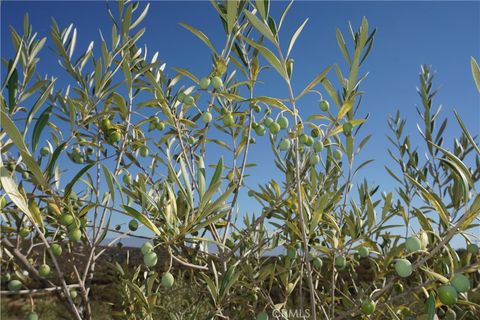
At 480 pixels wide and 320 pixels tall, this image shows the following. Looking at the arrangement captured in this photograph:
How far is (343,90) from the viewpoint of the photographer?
1.64m

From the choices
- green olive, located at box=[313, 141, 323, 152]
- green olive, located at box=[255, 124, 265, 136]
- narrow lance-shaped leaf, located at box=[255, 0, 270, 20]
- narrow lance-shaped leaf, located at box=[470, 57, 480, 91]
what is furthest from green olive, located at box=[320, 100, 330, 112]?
narrow lance-shaped leaf, located at box=[470, 57, 480, 91]

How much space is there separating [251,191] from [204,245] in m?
0.36

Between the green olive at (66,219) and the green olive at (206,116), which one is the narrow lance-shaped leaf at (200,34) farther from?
the green olive at (66,219)

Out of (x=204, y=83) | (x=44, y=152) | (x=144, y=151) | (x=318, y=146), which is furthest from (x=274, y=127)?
(x=44, y=152)

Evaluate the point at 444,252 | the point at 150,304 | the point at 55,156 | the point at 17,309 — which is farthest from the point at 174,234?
the point at 17,309

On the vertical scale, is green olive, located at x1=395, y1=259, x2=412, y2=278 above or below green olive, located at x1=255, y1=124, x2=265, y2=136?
below

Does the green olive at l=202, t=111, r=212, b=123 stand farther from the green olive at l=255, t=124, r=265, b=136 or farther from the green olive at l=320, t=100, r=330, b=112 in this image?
the green olive at l=320, t=100, r=330, b=112

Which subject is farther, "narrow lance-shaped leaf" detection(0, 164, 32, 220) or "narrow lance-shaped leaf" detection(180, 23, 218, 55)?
"narrow lance-shaped leaf" detection(180, 23, 218, 55)

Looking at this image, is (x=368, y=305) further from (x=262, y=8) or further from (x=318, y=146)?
(x=262, y=8)

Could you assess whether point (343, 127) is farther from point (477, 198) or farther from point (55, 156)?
point (55, 156)

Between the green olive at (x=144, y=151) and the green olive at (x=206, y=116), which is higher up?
the green olive at (x=206, y=116)

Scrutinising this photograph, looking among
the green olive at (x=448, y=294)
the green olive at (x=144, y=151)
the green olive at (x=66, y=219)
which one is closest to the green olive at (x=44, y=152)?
the green olive at (x=144, y=151)

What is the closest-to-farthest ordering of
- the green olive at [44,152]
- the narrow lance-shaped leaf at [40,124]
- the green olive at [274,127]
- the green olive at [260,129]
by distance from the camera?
the narrow lance-shaped leaf at [40,124] → the green olive at [274,127] → the green olive at [260,129] → the green olive at [44,152]

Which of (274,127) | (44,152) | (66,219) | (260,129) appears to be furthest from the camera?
(44,152)
